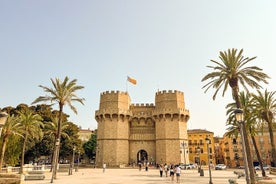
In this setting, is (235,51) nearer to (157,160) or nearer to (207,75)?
(207,75)

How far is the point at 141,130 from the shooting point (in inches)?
2069

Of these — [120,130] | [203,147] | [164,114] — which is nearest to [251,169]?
[164,114]

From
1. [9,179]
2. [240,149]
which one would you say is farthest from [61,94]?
[240,149]

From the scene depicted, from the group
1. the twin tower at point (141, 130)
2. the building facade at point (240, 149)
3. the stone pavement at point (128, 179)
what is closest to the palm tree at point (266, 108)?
the stone pavement at point (128, 179)

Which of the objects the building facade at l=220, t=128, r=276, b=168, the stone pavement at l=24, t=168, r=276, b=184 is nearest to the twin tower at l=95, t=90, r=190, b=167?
the stone pavement at l=24, t=168, r=276, b=184

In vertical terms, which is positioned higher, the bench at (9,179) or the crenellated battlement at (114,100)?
the crenellated battlement at (114,100)

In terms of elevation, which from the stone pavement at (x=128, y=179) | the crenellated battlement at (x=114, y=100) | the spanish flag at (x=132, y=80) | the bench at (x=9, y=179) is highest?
the spanish flag at (x=132, y=80)

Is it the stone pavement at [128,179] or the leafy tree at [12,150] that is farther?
the leafy tree at [12,150]

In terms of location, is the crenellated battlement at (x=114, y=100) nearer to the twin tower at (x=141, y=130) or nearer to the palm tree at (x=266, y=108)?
the twin tower at (x=141, y=130)

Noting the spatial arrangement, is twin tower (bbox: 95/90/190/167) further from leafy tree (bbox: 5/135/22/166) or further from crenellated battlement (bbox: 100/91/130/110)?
leafy tree (bbox: 5/135/22/166)

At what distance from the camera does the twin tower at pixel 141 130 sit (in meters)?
47.6

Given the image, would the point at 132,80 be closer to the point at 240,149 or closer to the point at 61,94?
the point at 61,94

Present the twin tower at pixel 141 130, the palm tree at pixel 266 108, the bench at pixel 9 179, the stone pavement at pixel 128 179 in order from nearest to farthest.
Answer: the bench at pixel 9 179, the stone pavement at pixel 128 179, the palm tree at pixel 266 108, the twin tower at pixel 141 130

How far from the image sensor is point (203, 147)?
70.7 m
